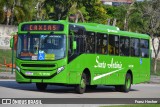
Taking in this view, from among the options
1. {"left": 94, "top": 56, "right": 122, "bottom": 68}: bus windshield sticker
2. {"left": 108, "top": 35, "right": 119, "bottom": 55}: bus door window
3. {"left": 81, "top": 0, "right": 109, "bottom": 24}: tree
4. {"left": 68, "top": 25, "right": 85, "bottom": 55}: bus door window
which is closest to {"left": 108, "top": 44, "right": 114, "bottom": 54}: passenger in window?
{"left": 108, "top": 35, "right": 119, "bottom": 55}: bus door window

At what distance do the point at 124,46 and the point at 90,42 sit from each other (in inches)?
143

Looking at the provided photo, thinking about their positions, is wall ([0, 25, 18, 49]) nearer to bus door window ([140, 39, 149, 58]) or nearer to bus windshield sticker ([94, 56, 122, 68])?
bus door window ([140, 39, 149, 58])

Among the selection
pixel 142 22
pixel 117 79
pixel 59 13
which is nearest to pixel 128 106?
pixel 117 79

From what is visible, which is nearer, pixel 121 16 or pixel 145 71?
pixel 145 71

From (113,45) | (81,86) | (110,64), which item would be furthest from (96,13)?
(81,86)

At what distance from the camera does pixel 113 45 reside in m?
27.3

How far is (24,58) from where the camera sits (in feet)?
78.5

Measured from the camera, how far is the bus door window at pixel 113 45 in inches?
1066

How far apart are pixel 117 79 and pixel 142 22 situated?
3452cm

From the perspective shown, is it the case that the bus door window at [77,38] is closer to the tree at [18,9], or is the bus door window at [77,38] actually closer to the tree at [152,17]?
the tree at [152,17]

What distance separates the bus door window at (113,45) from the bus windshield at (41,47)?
4080 millimetres

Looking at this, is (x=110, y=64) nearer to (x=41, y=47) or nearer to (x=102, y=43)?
(x=102, y=43)

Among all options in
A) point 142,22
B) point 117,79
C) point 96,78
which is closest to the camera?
point 96,78

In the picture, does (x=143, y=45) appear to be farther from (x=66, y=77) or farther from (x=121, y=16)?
(x=121, y=16)
